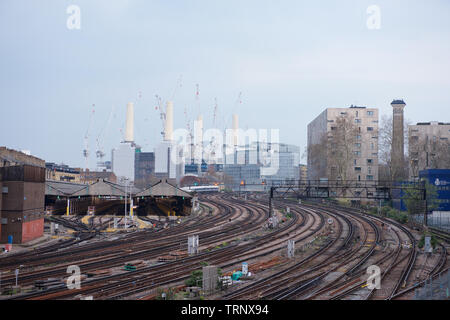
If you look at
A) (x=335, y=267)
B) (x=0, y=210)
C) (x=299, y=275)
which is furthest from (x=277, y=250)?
(x=0, y=210)

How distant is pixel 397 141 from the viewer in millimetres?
84812

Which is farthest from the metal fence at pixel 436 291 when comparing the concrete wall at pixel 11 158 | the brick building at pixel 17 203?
the concrete wall at pixel 11 158

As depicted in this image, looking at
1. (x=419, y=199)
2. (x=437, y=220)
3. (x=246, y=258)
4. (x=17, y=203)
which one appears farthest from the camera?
(x=419, y=199)

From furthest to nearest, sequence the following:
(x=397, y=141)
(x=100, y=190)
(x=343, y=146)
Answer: (x=397, y=141), (x=343, y=146), (x=100, y=190)

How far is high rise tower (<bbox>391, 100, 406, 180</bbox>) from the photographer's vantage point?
7744 cm

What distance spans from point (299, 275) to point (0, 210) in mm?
27220

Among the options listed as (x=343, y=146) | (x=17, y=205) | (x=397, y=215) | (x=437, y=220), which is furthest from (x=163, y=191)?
(x=343, y=146)

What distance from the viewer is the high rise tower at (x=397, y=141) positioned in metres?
77.4

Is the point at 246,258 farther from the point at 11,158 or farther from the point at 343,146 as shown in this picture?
the point at 343,146

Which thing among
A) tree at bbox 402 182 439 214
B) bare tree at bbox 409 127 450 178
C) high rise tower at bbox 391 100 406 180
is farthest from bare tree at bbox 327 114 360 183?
tree at bbox 402 182 439 214

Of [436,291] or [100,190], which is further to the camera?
[100,190]

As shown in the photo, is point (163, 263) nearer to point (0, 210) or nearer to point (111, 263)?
point (111, 263)

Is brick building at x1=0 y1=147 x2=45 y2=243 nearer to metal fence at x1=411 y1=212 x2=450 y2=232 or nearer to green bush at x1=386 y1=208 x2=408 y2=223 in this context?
green bush at x1=386 y1=208 x2=408 y2=223

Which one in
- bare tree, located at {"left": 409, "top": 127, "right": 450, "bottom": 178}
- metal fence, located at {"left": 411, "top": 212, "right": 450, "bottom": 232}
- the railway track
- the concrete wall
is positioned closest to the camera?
the railway track
